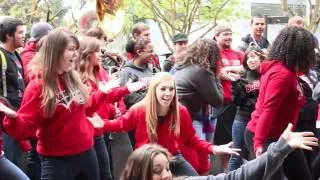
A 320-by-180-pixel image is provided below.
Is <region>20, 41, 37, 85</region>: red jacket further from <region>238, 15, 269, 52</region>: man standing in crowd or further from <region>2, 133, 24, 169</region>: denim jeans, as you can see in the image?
<region>238, 15, 269, 52</region>: man standing in crowd

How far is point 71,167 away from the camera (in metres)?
4.67

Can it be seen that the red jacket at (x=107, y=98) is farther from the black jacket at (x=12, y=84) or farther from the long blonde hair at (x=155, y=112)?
the black jacket at (x=12, y=84)

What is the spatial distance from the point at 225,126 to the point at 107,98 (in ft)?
8.85

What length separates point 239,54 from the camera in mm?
8117

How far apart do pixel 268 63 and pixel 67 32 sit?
1.80 meters

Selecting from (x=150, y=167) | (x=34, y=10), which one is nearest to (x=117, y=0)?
(x=150, y=167)

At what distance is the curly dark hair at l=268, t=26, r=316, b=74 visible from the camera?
509 cm

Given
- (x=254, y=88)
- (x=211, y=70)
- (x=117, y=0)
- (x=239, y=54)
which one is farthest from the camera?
(x=117, y=0)

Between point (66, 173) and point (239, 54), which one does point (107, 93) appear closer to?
point (66, 173)

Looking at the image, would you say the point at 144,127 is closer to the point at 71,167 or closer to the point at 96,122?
the point at 96,122

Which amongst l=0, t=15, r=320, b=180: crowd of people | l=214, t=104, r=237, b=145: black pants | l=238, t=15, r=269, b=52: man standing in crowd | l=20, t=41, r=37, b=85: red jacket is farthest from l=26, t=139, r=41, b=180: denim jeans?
l=238, t=15, r=269, b=52: man standing in crowd

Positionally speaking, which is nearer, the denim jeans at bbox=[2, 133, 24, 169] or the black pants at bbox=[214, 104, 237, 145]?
the denim jeans at bbox=[2, 133, 24, 169]

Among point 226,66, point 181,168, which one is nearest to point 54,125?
point 181,168

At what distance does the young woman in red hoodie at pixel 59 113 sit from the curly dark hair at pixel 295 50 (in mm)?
1760
